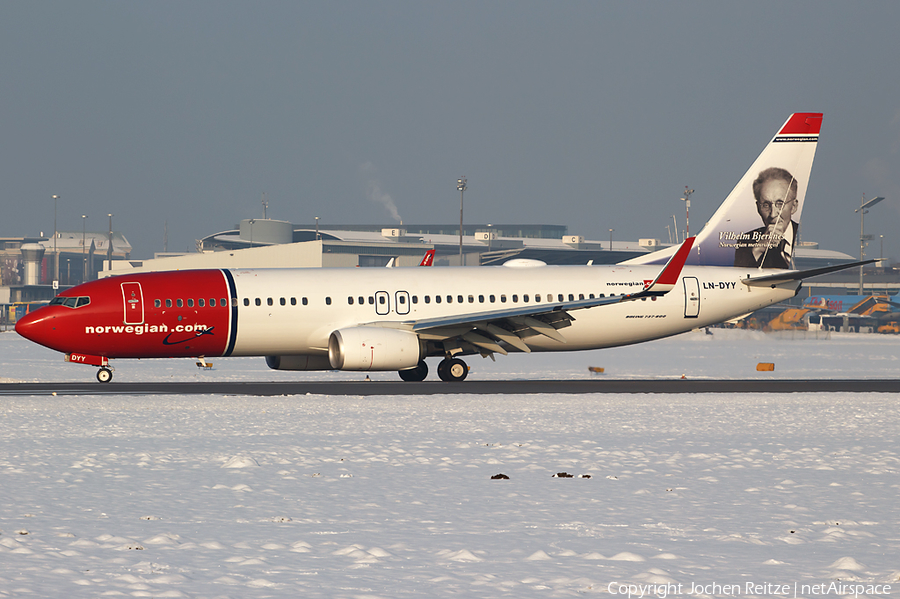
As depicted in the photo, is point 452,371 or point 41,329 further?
point 452,371

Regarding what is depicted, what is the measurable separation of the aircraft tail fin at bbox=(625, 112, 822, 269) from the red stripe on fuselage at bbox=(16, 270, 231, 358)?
1483 centimetres

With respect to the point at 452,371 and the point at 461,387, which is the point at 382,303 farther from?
the point at 461,387

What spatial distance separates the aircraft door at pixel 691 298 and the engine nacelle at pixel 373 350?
31.8 feet

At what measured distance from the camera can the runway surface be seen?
2694 cm

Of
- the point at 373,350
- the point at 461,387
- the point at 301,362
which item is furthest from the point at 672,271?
the point at 301,362

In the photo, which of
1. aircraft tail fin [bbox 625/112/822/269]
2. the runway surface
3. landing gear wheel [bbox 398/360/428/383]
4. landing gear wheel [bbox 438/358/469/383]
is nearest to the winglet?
the runway surface

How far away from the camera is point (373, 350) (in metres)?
29.5

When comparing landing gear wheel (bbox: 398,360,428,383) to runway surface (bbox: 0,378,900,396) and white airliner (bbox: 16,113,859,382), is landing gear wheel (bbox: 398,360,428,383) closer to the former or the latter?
white airliner (bbox: 16,113,859,382)

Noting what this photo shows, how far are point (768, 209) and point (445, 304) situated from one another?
12499 millimetres

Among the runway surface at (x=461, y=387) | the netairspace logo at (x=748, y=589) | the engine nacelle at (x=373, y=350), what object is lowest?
the netairspace logo at (x=748, y=589)

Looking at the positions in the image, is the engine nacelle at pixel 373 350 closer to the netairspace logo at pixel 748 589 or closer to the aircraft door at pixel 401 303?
the aircraft door at pixel 401 303

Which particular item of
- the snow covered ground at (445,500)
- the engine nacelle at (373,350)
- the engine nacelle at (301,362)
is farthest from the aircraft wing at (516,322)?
the snow covered ground at (445,500)

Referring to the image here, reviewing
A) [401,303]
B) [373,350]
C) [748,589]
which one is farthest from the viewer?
[401,303]

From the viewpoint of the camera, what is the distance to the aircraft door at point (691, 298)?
111 feet
